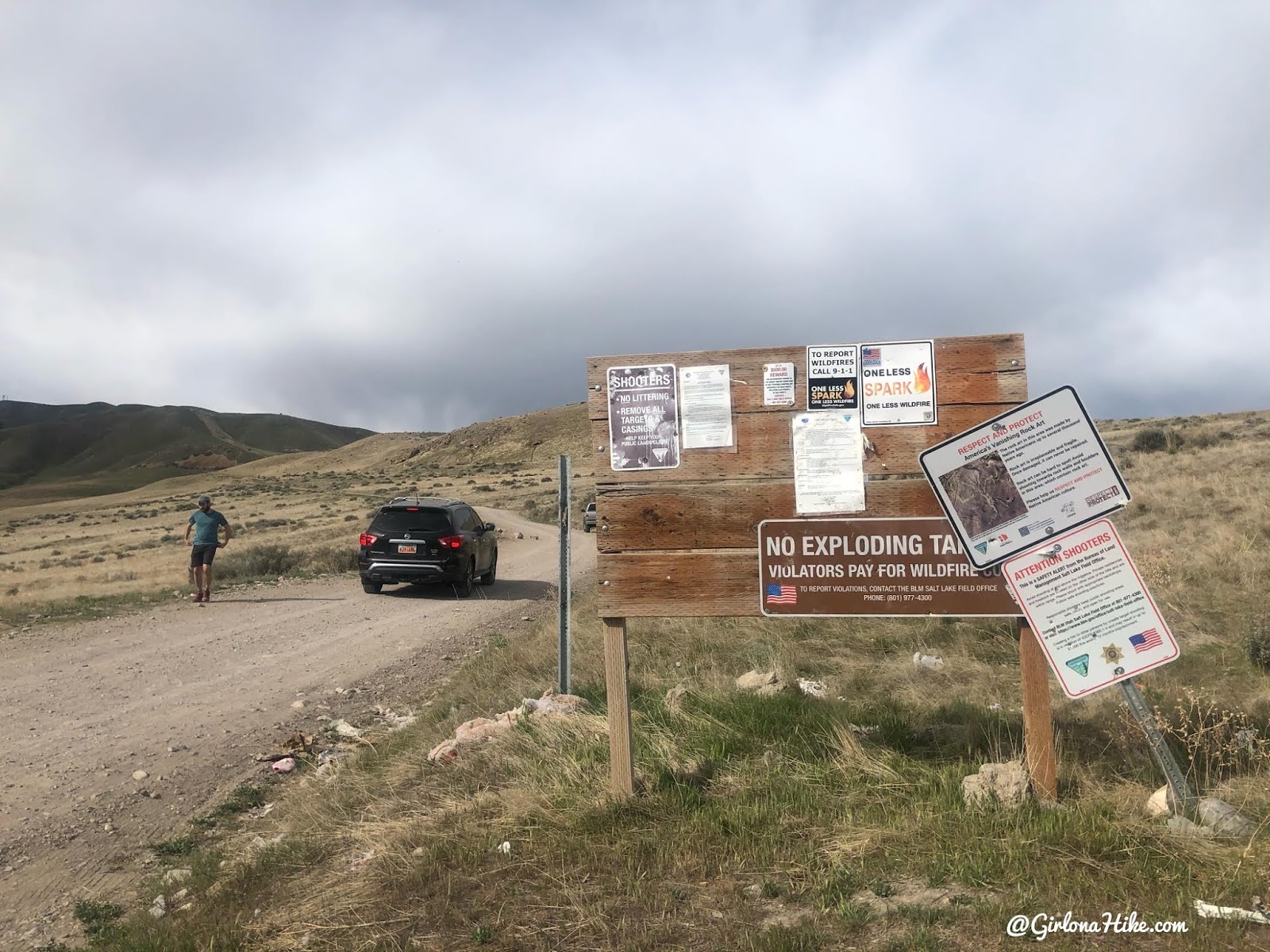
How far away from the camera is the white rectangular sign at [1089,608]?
3.67 meters

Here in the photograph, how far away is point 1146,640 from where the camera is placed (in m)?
3.65

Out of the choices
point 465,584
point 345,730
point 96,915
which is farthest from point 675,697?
point 465,584

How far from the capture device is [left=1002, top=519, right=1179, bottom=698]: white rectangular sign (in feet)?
12.1

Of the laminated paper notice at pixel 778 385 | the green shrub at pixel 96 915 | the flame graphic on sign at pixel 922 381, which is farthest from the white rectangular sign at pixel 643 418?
the green shrub at pixel 96 915

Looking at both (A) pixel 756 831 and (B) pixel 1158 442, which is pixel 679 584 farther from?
(B) pixel 1158 442

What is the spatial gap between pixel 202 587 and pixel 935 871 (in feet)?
45.8

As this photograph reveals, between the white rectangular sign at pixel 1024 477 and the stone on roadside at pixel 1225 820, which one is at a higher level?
the white rectangular sign at pixel 1024 477

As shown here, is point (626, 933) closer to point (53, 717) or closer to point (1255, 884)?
point (1255, 884)

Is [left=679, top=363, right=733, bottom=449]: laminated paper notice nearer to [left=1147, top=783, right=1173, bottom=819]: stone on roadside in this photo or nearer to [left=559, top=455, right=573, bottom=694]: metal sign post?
[left=559, top=455, right=573, bottom=694]: metal sign post

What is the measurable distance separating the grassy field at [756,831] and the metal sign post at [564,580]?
0.22m

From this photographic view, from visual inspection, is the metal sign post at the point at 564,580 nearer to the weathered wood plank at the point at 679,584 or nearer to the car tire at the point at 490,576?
the weathered wood plank at the point at 679,584

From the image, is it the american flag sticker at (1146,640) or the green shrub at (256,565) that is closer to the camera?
the american flag sticker at (1146,640)

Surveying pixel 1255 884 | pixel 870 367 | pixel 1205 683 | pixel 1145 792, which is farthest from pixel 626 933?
pixel 1205 683

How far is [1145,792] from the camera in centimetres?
383
